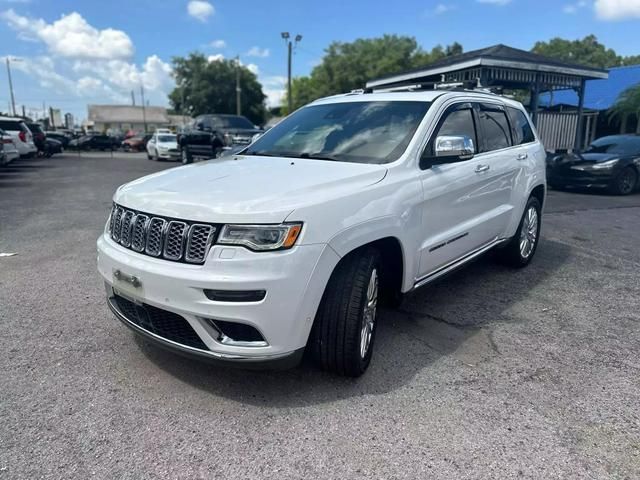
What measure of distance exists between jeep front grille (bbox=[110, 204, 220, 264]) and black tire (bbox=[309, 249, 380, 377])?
750 millimetres

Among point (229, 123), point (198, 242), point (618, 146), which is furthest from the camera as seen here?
point (229, 123)

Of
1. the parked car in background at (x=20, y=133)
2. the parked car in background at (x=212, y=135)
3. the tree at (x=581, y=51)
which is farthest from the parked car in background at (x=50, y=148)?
the tree at (x=581, y=51)

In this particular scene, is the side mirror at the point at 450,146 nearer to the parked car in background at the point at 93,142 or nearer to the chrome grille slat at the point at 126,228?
the chrome grille slat at the point at 126,228

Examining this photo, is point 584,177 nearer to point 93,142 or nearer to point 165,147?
point 165,147

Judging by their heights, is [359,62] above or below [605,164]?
above

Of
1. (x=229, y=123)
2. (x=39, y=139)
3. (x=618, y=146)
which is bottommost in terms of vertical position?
(x=39, y=139)

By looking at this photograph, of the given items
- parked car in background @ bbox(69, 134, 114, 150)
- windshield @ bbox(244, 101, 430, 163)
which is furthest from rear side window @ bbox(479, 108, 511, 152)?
parked car in background @ bbox(69, 134, 114, 150)

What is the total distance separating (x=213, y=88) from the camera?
58.2m

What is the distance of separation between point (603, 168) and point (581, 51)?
222 feet

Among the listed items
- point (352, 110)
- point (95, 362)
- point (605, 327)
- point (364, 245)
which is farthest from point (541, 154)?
point (95, 362)

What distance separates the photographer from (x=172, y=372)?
323 centimetres

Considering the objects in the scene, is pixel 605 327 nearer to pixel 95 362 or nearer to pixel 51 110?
pixel 95 362

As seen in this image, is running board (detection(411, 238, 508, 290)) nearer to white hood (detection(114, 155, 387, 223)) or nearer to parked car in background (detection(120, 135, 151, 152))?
white hood (detection(114, 155, 387, 223))

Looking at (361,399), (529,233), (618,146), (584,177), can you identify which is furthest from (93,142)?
(361,399)
